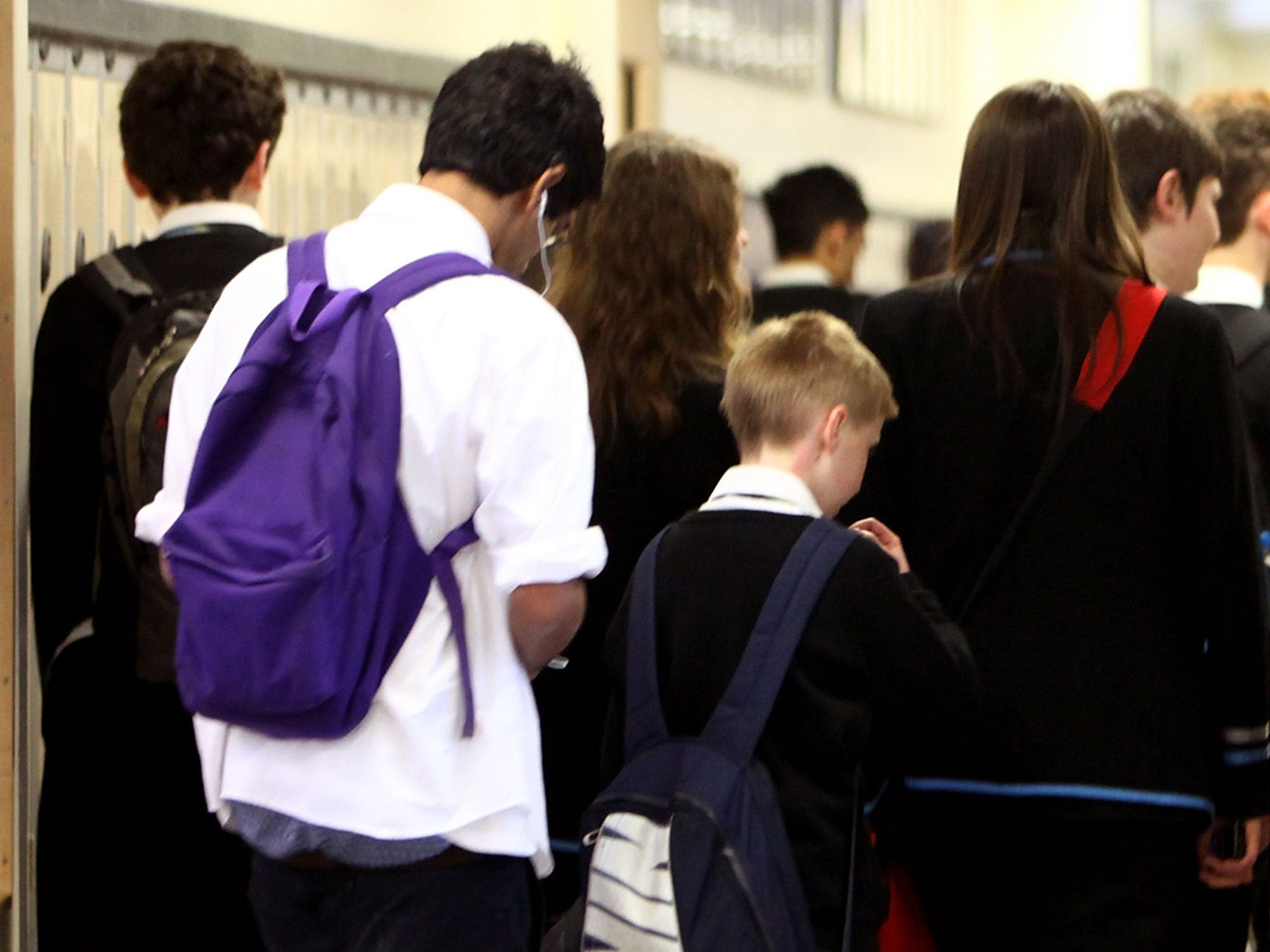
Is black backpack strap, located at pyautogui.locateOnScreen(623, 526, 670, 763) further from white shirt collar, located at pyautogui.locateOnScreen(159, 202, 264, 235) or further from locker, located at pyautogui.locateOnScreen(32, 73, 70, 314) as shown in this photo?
locker, located at pyautogui.locateOnScreen(32, 73, 70, 314)

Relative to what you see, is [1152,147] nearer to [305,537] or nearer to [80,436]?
[305,537]

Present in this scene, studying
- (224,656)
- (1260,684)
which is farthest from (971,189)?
(224,656)

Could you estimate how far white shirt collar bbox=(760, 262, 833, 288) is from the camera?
15.4 feet

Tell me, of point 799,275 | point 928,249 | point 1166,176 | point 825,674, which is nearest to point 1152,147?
point 1166,176

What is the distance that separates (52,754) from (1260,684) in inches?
66.1

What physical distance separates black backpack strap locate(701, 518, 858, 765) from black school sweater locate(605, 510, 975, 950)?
0.06 feet

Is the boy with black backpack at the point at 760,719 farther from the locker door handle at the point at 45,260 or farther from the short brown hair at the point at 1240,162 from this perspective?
the locker door handle at the point at 45,260

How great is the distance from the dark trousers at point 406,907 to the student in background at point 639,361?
70cm

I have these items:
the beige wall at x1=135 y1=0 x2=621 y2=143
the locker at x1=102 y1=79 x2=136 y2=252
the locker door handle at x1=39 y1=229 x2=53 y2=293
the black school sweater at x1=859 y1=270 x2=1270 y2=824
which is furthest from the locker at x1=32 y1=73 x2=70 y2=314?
the black school sweater at x1=859 y1=270 x2=1270 y2=824

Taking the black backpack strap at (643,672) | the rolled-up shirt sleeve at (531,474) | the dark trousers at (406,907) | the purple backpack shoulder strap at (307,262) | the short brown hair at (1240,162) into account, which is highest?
the short brown hair at (1240,162)

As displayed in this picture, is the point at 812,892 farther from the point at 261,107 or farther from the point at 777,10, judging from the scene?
the point at 777,10

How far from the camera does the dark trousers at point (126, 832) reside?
248 cm

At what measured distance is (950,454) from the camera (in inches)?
79.7

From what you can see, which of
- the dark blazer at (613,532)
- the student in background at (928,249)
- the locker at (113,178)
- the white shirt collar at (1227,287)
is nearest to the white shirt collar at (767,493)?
the dark blazer at (613,532)
